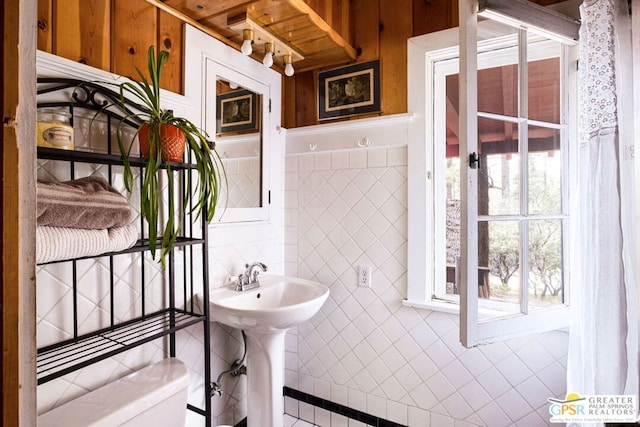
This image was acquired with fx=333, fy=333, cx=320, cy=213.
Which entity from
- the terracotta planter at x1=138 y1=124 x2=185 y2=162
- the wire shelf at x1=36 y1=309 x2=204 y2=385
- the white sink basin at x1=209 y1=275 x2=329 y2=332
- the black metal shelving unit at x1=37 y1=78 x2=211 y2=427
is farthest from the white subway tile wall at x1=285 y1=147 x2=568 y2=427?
the terracotta planter at x1=138 y1=124 x2=185 y2=162

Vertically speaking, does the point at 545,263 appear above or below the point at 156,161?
below

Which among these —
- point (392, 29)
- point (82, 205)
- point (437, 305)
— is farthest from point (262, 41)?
point (437, 305)

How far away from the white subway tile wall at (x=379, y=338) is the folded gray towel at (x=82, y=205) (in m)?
1.13

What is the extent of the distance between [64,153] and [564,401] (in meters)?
1.96

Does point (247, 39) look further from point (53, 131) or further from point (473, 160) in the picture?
point (473, 160)

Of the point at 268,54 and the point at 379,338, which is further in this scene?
the point at 379,338

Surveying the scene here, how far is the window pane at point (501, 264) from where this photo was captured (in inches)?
49.9

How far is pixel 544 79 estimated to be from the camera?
4.41 feet

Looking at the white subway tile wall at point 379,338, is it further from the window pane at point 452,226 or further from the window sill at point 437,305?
the window pane at point 452,226

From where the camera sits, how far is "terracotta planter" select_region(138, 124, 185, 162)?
111 cm

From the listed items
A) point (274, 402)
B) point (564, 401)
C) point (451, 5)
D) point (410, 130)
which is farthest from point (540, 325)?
point (451, 5)

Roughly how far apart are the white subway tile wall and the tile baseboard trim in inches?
1.0

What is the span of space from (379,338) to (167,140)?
1.40m

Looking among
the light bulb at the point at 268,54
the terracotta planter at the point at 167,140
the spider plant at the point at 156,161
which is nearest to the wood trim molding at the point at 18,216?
the spider plant at the point at 156,161
